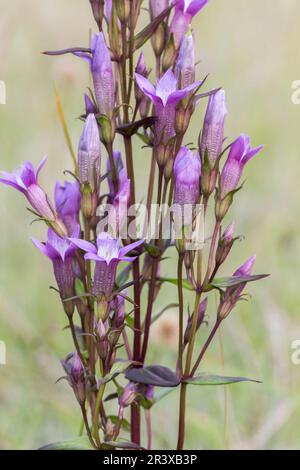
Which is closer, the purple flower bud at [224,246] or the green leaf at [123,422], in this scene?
the purple flower bud at [224,246]

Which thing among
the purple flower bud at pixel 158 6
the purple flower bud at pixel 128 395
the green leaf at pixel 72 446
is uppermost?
the purple flower bud at pixel 158 6

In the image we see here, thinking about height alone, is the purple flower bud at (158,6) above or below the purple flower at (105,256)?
above

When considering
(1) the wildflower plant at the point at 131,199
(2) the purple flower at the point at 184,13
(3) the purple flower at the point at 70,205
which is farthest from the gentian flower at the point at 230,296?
(2) the purple flower at the point at 184,13

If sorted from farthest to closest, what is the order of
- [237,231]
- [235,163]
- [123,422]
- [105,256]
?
[237,231] → [123,422] → [235,163] → [105,256]

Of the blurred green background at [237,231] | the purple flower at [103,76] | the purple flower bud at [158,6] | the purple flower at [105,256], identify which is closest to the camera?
the purple flower at [105,256]

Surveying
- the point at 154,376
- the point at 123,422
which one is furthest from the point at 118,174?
the point at 123,422

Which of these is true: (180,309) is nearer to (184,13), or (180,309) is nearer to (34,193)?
(34,193)

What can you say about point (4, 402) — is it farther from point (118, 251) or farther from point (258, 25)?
point (258, 25)

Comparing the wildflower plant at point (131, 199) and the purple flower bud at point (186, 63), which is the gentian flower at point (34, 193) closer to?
the wildflower plant at point (131, 199)
